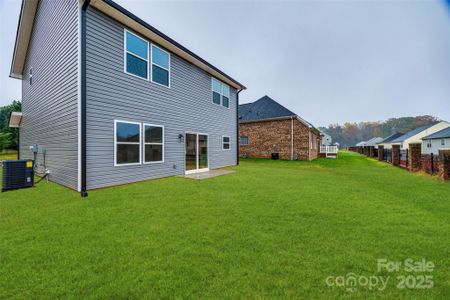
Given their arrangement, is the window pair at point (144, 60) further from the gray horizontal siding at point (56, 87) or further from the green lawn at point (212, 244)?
the green lawn at point (212, 244)

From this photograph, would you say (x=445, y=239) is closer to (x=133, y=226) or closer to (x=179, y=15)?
(x=133, y=226)

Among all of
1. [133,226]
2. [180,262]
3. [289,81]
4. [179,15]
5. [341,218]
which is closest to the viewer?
[180,262]

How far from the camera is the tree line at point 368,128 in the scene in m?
79.8

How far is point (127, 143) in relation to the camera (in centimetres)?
682

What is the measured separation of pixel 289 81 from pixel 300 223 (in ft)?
89.7

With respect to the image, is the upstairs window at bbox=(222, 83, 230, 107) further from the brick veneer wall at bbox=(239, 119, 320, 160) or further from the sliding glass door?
the brick veneer wall at bbox=(239, 119, 320, 160)

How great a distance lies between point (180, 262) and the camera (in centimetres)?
239

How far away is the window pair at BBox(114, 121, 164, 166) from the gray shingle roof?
44.2 feet

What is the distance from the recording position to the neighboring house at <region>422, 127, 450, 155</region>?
86.5 ft

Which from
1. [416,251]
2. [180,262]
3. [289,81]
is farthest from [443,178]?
[289,81]

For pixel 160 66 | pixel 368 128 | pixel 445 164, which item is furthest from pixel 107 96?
pixel 368 128

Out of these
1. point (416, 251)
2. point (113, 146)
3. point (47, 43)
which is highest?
point (47, 43)

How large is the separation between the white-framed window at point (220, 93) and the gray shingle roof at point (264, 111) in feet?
23.5

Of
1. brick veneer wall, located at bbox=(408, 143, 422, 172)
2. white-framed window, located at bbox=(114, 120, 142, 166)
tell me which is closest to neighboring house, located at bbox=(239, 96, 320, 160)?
brick veneer wall, located at bbox=(408, 143, 422, 172)
